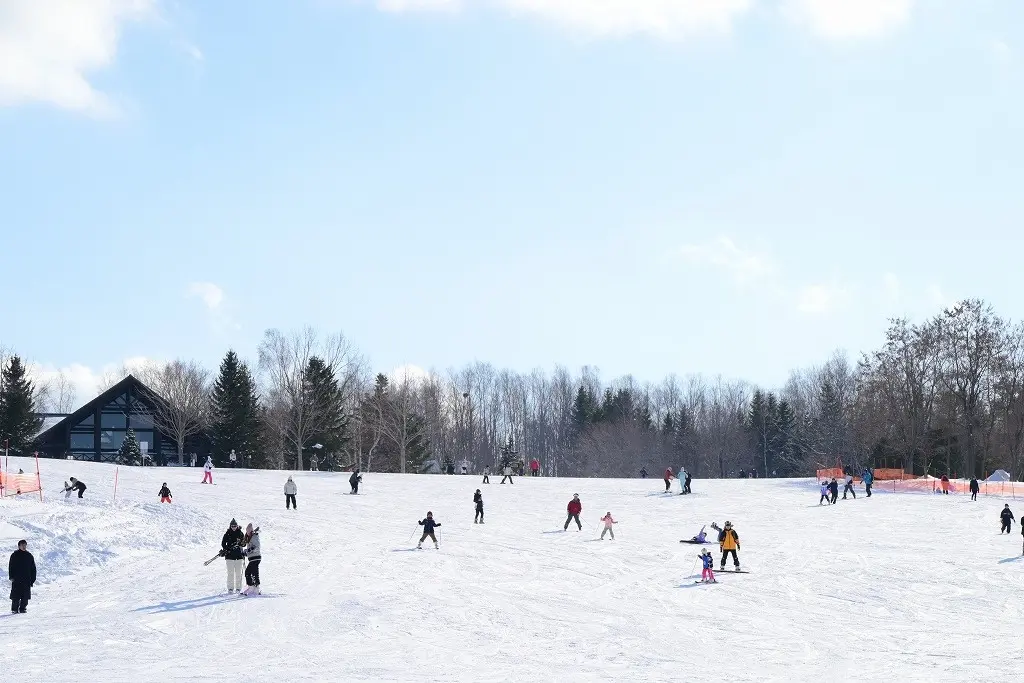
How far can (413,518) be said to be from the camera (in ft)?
118

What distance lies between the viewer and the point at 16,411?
66.8 m

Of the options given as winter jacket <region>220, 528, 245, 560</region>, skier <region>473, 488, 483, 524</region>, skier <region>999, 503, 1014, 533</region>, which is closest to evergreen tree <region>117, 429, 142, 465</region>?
skier <region>473, 488, 483, 524</region>

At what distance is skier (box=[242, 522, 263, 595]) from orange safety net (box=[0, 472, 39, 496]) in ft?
50.3

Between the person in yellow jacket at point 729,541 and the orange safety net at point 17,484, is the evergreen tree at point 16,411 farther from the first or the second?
the person in yellow jacket at point 729,541

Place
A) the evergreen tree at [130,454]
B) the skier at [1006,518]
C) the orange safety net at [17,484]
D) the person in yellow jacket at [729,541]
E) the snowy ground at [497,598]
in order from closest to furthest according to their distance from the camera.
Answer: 1. the snowy ground at [497,598]
2. the person in yellow jacket at [729,541]
3. the orange safety net at [17,484]
4. the skier at [1006,518]
5. the evergreen tree at [130,454]

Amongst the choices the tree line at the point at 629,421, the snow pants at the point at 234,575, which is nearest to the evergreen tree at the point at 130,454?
the tree line at the point at 629,421

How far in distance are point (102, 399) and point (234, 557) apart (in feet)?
199

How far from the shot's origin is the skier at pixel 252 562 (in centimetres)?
1881

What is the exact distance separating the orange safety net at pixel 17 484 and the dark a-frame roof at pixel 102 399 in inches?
1487

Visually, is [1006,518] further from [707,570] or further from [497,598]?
[497,598]

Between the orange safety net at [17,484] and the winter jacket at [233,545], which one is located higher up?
the orange safety net at [17,484]

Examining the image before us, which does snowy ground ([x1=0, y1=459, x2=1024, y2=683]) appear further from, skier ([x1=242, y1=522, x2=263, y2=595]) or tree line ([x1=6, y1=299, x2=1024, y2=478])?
tree line ([x1=6, y1=299, x2=1024, y2=478])

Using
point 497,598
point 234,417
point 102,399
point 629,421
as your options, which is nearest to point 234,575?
point 497,598

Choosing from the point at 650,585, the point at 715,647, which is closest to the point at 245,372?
the point at 650,585
